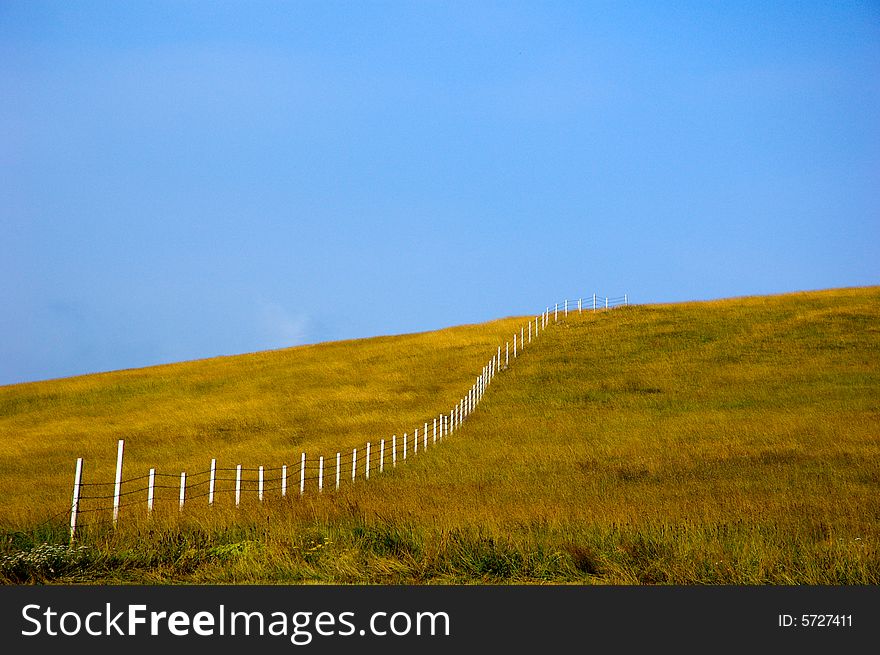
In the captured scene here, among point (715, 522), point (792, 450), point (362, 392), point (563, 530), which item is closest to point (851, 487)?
point (792, 450)

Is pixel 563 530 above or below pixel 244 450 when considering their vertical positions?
below

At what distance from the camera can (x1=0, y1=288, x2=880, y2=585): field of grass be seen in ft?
34.0

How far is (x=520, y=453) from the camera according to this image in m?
28.8

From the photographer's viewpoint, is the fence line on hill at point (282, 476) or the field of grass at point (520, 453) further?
the fence line on hill at point (282, 476)

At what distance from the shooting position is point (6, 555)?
1034 cm

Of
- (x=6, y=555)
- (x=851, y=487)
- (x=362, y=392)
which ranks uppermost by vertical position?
(x=362, y=392)

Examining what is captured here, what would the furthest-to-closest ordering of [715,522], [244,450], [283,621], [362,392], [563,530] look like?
[362,392] → [244,450] → [715,522] → [563,530] → [283,621]

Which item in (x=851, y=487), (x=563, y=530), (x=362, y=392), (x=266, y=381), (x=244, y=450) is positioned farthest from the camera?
(x=266, y=381)

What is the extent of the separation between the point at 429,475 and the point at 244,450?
10.9 meters

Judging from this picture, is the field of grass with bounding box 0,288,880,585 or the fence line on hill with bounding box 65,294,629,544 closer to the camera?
the field of grass with bounding box 0,288,880,585

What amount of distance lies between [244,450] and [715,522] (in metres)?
23.9

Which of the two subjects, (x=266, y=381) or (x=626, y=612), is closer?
(x=626, y=612)

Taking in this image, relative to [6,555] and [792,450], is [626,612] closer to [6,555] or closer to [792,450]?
[6,555]

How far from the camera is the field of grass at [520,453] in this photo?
34.0 ft
